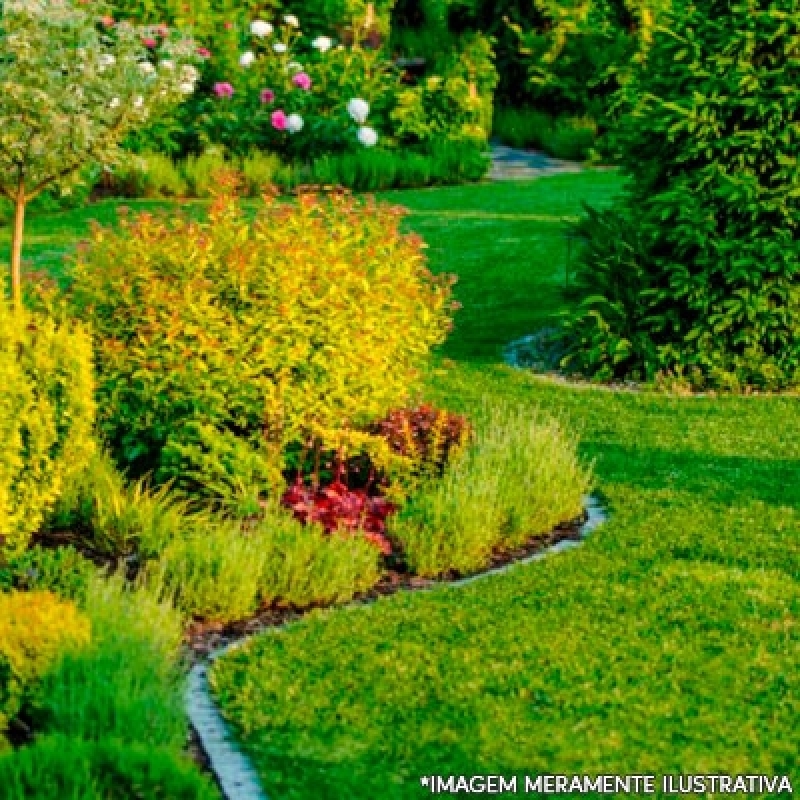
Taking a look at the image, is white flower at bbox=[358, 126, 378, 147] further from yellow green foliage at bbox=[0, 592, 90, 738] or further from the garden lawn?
yellow green foliage at bbox=[0, 592, 90, 738]

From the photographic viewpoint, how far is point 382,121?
18547 millimetres

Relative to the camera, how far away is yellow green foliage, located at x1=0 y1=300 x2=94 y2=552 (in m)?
5.91

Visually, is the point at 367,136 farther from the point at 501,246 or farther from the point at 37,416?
the point at 37,416

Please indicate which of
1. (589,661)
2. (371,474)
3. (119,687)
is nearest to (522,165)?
(371,474)

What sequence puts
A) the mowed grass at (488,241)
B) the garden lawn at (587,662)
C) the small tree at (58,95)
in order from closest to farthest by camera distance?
the garden lawn at (587,662) < the small tree at (58,95) < the mowed grass at (488,241)

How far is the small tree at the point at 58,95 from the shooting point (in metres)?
7.82

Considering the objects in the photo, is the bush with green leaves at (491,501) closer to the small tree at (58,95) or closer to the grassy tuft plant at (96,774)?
the small tree at (58,95)

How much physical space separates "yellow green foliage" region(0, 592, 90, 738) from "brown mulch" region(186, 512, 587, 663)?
641 mm

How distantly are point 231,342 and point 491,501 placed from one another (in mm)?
1256

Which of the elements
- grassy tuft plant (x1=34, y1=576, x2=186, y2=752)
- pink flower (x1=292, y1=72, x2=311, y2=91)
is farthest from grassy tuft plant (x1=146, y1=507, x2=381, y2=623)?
pink flower (x1=292, y1=72, x2=311, y2=91)

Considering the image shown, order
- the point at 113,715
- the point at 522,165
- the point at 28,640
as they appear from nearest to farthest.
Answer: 1. the point at 113,715
2. the point at 28,640
3. the point at 522,165

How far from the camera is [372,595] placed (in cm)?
636

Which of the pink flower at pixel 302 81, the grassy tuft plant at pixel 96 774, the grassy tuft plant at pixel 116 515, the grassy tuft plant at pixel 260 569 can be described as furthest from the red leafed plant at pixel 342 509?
the pink flower at pixel 302 81

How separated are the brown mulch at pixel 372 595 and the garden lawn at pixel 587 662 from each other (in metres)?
0.13
